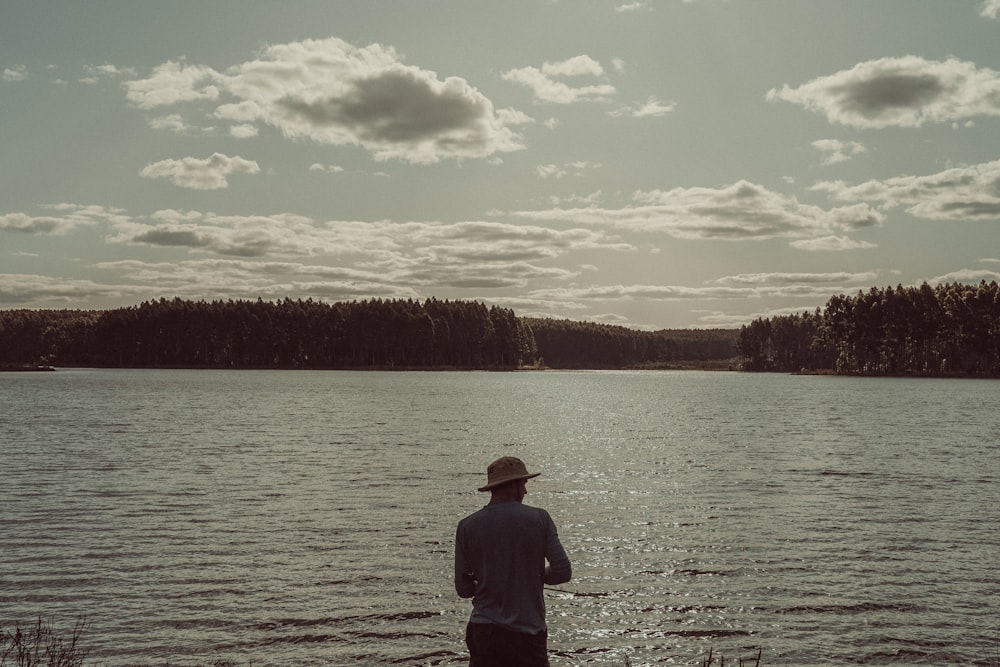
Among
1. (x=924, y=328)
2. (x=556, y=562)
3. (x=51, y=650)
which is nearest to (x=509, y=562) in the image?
(x=556, y=562)

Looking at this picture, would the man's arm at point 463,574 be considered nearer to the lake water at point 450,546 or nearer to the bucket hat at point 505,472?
the bucket hat at point 505,472

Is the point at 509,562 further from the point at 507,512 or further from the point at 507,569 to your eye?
the point at 507,512

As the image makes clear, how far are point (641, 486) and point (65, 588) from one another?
76.7ft

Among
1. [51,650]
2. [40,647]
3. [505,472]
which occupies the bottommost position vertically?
[40,647]

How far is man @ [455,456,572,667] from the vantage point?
27.5ft

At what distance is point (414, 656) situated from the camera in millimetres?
14961

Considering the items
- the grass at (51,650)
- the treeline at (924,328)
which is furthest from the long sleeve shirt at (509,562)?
the treeline at (924,328)

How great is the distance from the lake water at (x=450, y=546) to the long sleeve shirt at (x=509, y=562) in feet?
22.9

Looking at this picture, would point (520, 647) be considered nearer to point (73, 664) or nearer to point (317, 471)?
point (73, 664)

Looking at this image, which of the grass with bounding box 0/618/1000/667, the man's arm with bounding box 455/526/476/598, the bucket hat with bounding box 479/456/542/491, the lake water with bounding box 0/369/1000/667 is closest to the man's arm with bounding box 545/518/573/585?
the bucket hat with bounding box 479/456/542/491

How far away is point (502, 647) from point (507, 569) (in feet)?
2.98

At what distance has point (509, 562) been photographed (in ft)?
27.6

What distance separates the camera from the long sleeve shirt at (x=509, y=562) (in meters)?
8.37

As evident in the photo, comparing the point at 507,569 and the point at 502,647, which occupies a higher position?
Answer: the point at 507,569
